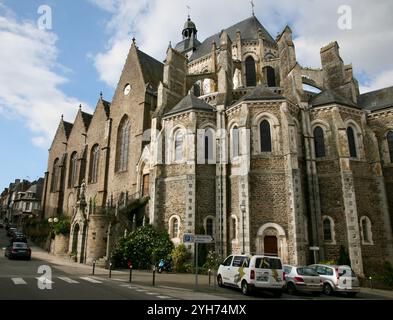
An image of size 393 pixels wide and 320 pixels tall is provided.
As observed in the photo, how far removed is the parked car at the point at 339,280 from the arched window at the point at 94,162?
93.0 feet

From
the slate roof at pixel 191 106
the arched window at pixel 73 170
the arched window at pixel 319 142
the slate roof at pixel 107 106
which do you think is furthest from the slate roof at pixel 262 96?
the arched window at pixel 73 170

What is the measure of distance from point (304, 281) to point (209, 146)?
12366 mm

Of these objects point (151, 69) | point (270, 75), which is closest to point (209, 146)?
point (270, 75)

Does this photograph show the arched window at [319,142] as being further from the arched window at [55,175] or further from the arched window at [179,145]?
the arched window at [55,175]

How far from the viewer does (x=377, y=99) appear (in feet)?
86.0

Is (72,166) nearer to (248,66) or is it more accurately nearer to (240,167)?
(248,66)

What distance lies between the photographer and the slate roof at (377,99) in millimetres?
24797

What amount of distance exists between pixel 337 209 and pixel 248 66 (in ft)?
60.3

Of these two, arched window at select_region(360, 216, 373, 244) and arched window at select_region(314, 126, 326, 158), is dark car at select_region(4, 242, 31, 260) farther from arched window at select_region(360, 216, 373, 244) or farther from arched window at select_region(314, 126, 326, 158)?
arched window at select_region(360, 216, 373, 244)

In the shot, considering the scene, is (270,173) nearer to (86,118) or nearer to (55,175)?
(86,118)

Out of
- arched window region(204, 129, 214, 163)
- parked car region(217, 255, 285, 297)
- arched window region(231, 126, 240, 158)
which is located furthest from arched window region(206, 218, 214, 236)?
parked car region(217, 255, 285, 297)

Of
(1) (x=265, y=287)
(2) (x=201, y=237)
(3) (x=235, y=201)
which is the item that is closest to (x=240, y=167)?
(3) (x=235, y=201)

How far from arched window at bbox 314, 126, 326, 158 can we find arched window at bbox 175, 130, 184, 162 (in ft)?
31.3
